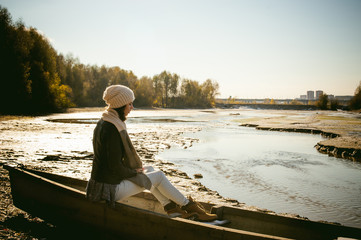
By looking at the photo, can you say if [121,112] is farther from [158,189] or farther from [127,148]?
[158,189]

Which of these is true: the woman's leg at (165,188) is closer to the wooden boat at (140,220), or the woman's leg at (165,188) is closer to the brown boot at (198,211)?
the brown boot at (198,211)

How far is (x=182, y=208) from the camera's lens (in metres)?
4.16

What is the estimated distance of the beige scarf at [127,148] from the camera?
12.2 feet

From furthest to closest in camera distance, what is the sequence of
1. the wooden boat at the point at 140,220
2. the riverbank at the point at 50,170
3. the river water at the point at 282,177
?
the river water at the point at 282,177
the riverbank at the point at 50,170
the wooden boat at the point at 140,220

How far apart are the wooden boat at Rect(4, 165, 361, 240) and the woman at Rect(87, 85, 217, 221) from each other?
26 cm

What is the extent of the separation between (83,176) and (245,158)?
765cm

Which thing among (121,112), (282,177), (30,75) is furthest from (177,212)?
(30,75)

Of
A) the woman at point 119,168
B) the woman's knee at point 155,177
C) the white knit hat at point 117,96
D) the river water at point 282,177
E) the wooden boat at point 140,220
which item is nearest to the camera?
the wooden boat at point 140,220

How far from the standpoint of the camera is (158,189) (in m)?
4.12

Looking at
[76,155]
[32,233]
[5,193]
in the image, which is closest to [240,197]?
[32,233]

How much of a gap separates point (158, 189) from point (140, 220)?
574 millimetres

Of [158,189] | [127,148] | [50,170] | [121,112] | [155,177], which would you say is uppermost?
[121,112]

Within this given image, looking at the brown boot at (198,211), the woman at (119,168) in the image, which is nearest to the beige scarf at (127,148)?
the woman at (119,168)

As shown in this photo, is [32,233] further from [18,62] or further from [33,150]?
[18,62]
